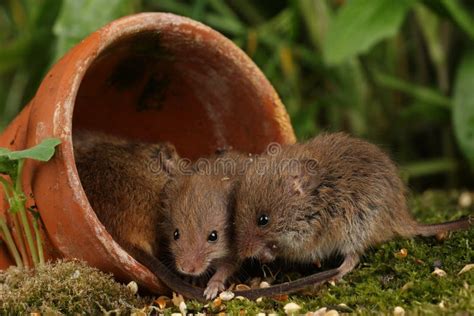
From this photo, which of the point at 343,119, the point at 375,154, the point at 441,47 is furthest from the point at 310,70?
the point at 375,154

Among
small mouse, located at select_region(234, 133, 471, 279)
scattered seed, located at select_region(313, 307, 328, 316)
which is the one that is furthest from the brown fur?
scattered seed, located at select_region(313, 307, 328, 316)

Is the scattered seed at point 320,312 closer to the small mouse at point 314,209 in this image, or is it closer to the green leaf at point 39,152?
the small mouse at point 314,209

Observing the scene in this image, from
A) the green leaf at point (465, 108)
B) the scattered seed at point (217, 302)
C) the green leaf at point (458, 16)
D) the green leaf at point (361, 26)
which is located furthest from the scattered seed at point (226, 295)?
the green leaf at point (458, 16)

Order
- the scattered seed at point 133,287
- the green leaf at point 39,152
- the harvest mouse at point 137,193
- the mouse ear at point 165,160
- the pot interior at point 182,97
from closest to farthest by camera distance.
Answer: the green leaf at point 39,152
the scattered seed at point 133,287
the harvest mouse at point 137,193
the mouse ear at point 165,160
the pot interior at point 182,97

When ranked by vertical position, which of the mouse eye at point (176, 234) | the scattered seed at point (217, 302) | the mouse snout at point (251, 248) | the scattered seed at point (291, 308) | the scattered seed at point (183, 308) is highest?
the mouse eye at point (176, 234)

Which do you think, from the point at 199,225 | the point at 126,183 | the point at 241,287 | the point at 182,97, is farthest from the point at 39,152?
the point at 182,97

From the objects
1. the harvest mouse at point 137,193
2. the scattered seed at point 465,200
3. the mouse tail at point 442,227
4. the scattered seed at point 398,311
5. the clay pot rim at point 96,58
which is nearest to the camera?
the scattered seed at point 398,311

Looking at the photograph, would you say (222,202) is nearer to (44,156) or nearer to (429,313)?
(44,156)
